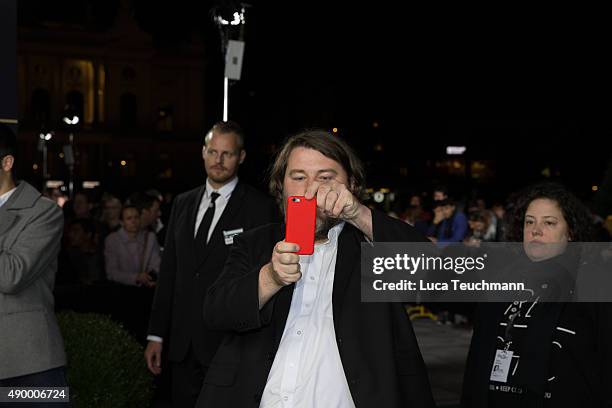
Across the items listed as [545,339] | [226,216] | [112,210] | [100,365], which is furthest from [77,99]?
[545,339]

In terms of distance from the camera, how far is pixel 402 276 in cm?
307

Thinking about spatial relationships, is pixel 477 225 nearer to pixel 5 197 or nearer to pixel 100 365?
pixel 100 365

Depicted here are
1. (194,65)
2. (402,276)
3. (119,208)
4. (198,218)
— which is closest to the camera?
(402,276)

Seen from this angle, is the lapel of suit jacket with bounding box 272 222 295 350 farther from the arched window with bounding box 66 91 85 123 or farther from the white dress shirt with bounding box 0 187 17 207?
the arched window with bounding box 66 91 85 123

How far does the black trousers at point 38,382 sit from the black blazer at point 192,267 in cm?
107

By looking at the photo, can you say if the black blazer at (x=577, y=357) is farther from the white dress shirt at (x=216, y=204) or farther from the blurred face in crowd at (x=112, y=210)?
the blurred face in crowd at (x=112, y=210)

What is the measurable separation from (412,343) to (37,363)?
2043mm

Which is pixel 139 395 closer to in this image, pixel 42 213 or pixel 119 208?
pixel 42 213

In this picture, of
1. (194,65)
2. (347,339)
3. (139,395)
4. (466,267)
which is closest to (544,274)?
(466,267)

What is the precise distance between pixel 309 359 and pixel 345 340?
14 centimetres

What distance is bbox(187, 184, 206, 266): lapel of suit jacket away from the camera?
5375 mm

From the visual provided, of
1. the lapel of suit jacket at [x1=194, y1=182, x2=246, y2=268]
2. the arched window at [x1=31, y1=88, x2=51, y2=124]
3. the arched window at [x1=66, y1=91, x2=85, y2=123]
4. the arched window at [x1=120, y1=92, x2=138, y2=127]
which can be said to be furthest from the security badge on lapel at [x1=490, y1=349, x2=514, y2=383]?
the arched window at [x1=120, y1=92, x2=138, y2=127]

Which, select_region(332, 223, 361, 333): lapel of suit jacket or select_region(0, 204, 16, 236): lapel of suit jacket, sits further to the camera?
select_region(0, 204, 16, 236): lapel of suit jacket

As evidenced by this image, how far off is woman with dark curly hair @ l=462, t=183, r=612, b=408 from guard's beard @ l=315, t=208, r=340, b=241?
54.4 inches
